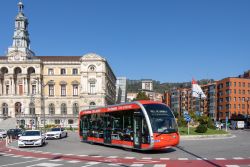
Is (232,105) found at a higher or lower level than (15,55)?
lower

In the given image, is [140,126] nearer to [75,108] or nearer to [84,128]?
[84,128]

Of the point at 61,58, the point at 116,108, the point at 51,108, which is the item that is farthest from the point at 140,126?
the point at 61,58

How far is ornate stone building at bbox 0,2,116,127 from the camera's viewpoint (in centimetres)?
9762

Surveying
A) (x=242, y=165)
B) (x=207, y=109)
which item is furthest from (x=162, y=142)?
(x=207, y=109)

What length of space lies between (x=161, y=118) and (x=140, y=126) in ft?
4.58

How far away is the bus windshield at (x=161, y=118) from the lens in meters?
22.1

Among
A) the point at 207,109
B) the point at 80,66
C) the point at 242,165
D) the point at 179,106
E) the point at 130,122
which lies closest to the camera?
the point at 242,165

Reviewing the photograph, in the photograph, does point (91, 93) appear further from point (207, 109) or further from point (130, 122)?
point (130, 122)

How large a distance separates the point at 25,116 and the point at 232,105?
56.7 meters

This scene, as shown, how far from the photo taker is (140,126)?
22.9 m

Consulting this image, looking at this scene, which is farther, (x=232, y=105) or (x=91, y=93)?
(x=232, y=105)

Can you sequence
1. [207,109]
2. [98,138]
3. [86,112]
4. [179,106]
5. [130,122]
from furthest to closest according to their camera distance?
[179,106] → [207,109] → [86,112] → [98,138] → [130,122]

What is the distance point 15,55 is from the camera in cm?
9950

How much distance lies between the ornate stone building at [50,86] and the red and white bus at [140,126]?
69.2 meters
